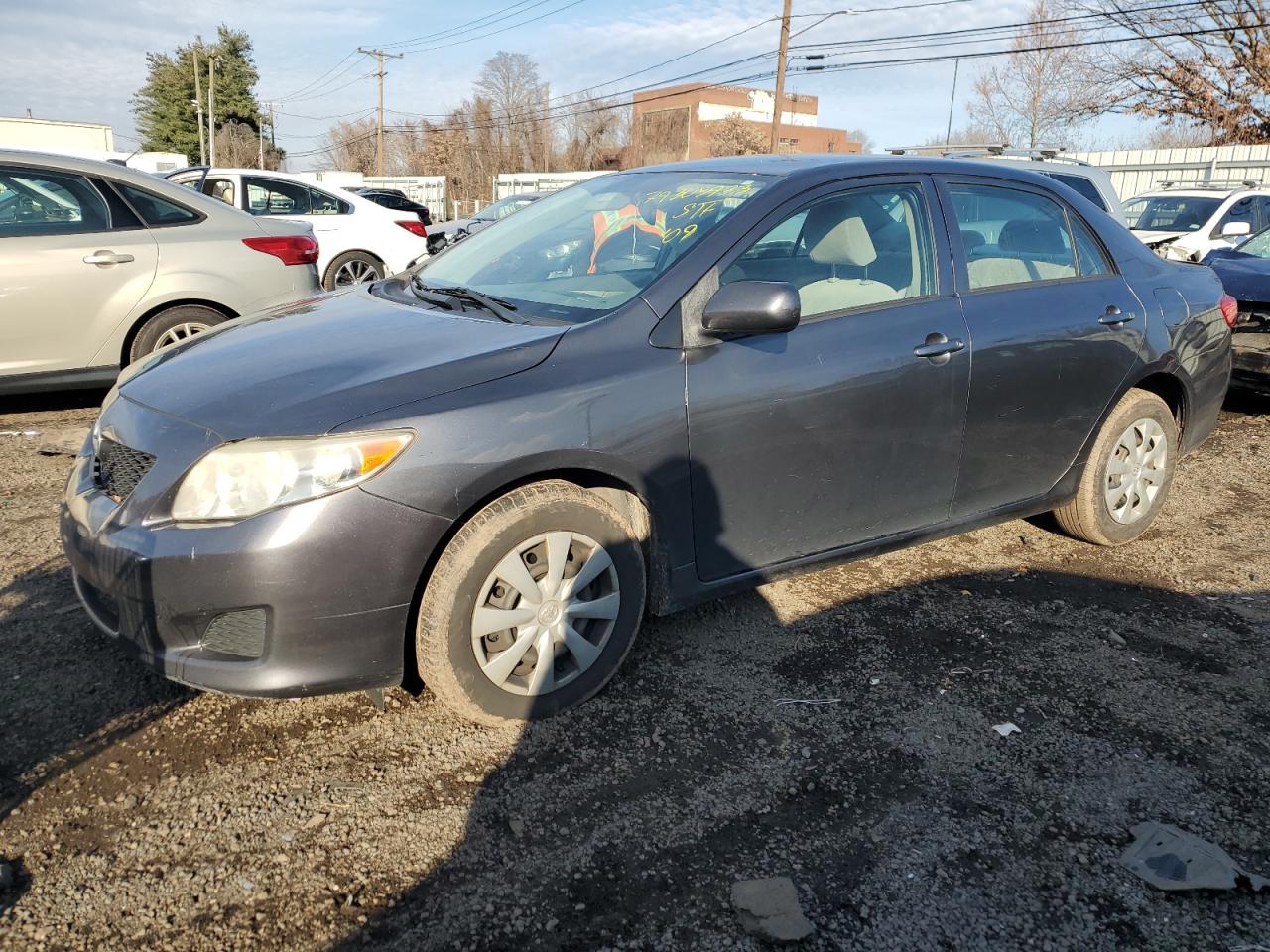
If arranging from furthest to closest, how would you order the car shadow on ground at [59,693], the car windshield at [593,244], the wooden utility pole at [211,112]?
the wooden utility pole at [211,112], the car windshield at [593,244], the car shadow on ground at [59,693]

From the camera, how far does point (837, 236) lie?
3.60 meters

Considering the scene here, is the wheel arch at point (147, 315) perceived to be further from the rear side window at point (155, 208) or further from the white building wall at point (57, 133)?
the white building wall at point (57, 133)

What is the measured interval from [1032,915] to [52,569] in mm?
3728

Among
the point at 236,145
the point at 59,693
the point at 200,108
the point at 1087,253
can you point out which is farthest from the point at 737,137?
the point at 59,693

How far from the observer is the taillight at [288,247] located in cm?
639

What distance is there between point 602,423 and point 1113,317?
2542 millimetres

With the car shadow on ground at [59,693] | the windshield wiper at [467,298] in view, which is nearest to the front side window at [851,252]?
the windshield wiper at [467,298]

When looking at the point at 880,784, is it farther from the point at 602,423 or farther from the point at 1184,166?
the point at 1184,166

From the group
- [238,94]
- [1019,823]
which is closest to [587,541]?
[1019,823]

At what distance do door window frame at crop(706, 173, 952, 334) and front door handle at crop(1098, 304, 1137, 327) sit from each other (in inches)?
35.3

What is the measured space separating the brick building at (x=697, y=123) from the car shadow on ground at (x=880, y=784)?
62.6 meters

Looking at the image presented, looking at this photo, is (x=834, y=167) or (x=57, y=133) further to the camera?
(x=57, y=133)

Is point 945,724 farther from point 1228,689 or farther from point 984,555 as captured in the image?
point 984,555

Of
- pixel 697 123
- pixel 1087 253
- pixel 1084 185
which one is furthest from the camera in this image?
pixel 697 123
